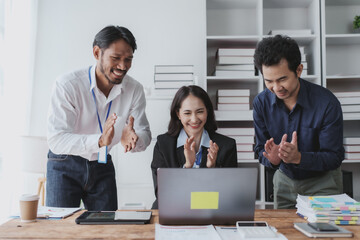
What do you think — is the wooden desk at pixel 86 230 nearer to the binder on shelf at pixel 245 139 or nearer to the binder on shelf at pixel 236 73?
the binder on shelf at pixel 245 139

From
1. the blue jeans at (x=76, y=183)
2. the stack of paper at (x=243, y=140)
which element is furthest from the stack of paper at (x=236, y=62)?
the blue jeans at (x=76, y=183)

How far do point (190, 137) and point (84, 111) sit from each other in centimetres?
67

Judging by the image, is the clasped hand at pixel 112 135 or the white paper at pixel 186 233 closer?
the white paper at pixel 186 233

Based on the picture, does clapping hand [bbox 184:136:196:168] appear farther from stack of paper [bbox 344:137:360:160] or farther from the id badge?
stack of paper [bbox 344:137:360:160]

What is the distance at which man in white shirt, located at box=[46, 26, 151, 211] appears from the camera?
65.8 inches

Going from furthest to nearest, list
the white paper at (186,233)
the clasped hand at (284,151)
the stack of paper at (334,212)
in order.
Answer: the clasped hand at (284,151), the stack of paper at (334,212), the white paper at (186,233)

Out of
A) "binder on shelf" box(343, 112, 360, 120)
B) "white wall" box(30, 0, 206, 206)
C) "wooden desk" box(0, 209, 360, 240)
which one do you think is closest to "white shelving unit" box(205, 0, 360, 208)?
"white wall" box(30, 0, 206, 206)

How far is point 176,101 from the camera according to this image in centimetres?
217

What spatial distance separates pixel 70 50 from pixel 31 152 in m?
1.25

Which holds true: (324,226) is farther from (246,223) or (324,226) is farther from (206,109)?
(206,109)

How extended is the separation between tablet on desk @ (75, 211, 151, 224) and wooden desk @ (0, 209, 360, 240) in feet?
0.09

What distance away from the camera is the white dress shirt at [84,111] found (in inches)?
64.2

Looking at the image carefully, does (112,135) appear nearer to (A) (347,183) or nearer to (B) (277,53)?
(B) (277,53)

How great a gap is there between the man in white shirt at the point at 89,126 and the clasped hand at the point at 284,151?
0.72 metres
